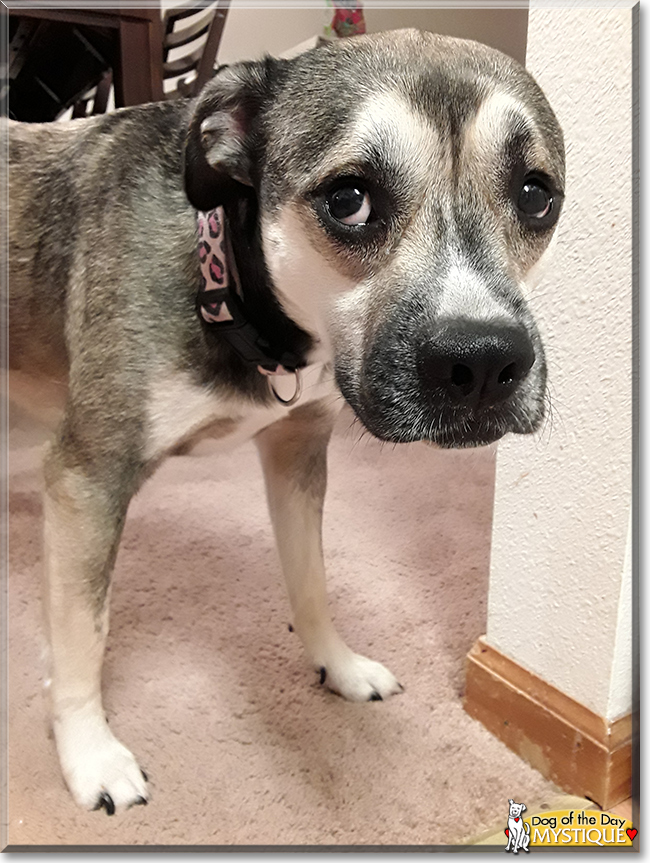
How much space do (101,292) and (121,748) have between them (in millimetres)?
738

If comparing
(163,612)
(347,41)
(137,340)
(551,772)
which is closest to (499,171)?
(347,41)

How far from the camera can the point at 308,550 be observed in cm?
138

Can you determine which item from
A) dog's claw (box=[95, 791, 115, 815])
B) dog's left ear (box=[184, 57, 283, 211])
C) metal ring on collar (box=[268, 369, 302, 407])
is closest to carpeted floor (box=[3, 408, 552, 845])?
dog's claw (box=[95, 791, 115, 815])

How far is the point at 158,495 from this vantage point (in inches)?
83.9

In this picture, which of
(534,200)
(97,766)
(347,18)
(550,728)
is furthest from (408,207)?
(347,18)

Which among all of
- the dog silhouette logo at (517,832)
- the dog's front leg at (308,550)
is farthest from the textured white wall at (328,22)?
the dog silhouette logo at (517,832)

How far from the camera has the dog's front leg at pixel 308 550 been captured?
1332mm

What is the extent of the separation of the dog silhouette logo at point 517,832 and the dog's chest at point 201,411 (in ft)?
2.23

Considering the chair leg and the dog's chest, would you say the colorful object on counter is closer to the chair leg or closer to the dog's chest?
the chair leg

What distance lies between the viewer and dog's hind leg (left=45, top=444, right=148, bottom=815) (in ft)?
3.38

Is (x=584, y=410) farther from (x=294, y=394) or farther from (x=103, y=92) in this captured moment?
(x=103, y=92)

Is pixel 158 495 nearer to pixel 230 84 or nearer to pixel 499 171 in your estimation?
pixel 230 84

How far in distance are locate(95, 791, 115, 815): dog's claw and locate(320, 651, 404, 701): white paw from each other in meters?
0.45

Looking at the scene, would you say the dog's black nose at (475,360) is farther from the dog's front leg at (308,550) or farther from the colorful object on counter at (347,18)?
the colorful object on counter at (347,18)
